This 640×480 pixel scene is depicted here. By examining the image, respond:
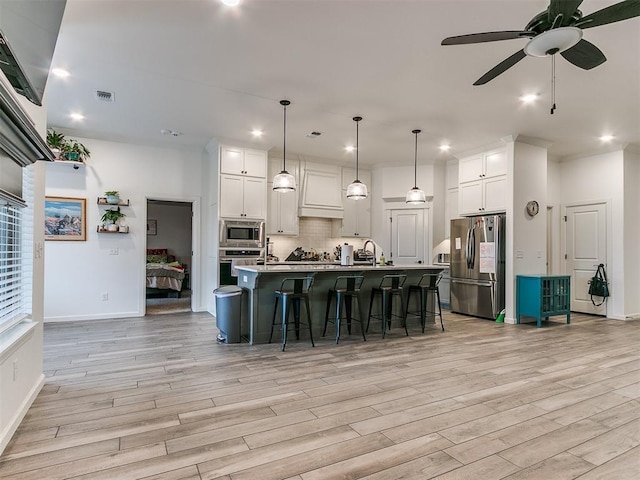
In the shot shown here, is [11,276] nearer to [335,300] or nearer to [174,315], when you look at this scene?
[335,300]

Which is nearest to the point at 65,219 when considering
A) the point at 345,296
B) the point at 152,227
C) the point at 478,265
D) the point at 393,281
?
the point at 345,296

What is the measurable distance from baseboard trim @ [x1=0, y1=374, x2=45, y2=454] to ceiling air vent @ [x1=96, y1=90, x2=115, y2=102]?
3051 millimetres

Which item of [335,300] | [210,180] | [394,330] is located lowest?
[394,330]

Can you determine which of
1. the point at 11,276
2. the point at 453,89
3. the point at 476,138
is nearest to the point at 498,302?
the point at 476,138

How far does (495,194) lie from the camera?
19.9 ft

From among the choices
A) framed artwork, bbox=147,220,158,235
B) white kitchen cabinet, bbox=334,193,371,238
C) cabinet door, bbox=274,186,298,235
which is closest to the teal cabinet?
white kitchen cabinet, bbox=334,193,371,238

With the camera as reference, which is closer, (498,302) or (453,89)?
(453,89)

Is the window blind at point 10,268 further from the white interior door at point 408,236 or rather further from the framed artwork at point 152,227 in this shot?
the framed artwork at point 152,227

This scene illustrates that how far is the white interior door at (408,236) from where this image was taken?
291 inches

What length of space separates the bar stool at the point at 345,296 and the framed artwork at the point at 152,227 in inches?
294

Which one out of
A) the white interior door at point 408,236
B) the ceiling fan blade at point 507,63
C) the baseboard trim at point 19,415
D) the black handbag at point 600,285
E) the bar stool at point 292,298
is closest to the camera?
the baseboard trim at point 19,415

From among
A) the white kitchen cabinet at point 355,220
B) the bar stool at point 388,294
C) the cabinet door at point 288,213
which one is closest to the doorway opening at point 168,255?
the cabinet door at point 288,213

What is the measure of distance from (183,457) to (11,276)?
1767mm

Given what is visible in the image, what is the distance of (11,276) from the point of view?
103 inches
